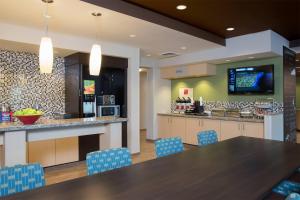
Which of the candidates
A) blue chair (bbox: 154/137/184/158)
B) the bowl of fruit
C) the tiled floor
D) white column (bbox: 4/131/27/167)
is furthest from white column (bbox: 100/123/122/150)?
blue chair (bbox: 154/137/184/158)

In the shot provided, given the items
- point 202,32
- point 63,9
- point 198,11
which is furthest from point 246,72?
point 63,9

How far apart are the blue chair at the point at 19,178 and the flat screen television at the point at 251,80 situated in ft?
15.1

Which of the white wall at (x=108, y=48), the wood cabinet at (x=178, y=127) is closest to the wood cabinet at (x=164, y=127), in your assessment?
the wood cabinet at (x=178, y=127)

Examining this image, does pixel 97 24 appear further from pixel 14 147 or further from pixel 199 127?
pixel 199 127

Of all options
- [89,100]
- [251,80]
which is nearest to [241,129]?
[251,80]

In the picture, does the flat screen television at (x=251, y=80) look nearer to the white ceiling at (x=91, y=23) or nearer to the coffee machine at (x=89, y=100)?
the white ceiling at (x=91, y=23)

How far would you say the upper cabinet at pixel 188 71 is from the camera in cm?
532

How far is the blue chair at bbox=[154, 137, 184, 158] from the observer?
2203 mm

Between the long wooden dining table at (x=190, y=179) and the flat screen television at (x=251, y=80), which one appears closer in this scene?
the long wooden dining table at (x=190, y=179)

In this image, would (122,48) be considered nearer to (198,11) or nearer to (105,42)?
(105,42)

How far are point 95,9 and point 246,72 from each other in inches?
144

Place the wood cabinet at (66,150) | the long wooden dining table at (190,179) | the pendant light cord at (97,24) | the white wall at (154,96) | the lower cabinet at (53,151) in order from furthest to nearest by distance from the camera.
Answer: the white wall at (154,96) < the wood cabinet at (66,150) < the lower cabinet at (53,151) < the pendant light cord at (97,24) < the long wooden dining table at (190,179)

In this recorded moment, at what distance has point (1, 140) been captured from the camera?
2.57 m

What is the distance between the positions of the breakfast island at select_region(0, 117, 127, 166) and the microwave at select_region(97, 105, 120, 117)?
884 mm
